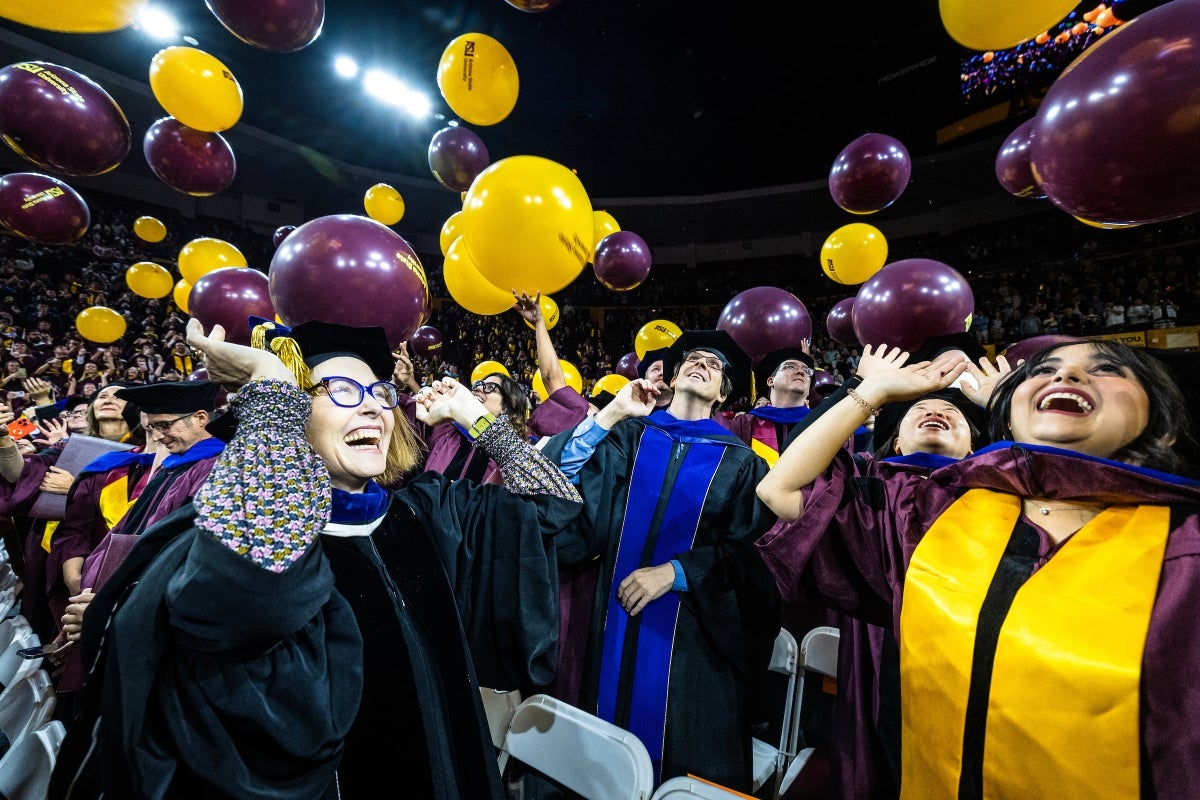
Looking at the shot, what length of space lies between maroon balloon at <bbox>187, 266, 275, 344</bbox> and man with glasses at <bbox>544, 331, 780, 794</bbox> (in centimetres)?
141

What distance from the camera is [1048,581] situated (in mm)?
1087

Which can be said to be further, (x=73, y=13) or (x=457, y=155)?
(x=457, y=155)

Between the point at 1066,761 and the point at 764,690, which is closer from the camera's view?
the point at 1066,761

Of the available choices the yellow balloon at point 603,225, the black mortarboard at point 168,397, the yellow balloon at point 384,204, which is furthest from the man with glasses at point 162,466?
the yellow balloon at point 384,204

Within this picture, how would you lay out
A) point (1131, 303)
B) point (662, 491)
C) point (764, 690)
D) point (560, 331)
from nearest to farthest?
1. point (662, 491)
2. point (764, 690)
3. point (1131, 303)
4. point (560, 331)

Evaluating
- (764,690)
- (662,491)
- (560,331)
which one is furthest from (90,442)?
(560,331)

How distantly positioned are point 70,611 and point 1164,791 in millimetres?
2830

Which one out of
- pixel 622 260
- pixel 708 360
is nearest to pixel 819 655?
pixel 708 360

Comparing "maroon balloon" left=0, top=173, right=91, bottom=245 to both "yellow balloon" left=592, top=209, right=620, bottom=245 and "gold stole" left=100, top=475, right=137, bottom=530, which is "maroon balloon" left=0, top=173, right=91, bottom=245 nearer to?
"gold stole" left=100, top=475, right=137, bottom=530

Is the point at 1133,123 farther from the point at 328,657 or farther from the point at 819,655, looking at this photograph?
the point at 328,657

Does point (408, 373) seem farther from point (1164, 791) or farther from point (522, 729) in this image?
point (1164, 791)

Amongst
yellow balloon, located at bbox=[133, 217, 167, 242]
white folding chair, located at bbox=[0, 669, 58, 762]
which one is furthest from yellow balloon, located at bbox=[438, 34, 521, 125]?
yellow balloon, located at bbox=[133, 217, 167, 242]

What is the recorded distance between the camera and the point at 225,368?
1155mm

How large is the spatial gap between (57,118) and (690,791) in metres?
4.63
